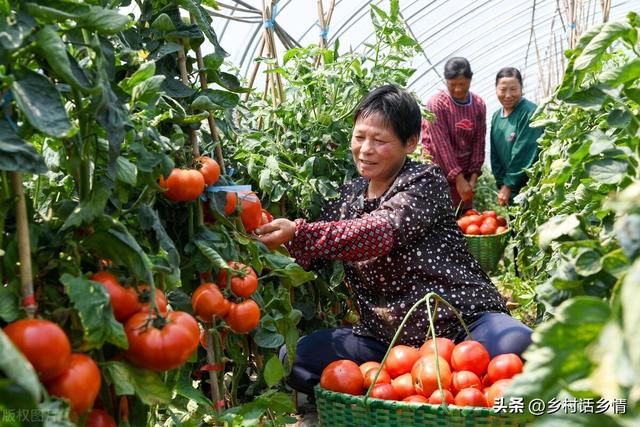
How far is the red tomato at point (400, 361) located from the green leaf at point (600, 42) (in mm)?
856

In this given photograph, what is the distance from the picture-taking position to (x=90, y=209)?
999mm

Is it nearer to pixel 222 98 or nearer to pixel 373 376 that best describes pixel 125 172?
pixel 222 98

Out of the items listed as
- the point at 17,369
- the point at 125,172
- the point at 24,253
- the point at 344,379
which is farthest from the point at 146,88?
the point at 344,379

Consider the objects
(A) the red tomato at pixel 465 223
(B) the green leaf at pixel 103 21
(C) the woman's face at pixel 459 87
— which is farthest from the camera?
(C) the woman's face at pixel 459 87

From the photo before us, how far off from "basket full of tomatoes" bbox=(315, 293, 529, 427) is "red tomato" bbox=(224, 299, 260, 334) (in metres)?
0.32

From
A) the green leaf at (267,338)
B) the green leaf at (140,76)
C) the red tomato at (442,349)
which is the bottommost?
the red tomato at (442,349)

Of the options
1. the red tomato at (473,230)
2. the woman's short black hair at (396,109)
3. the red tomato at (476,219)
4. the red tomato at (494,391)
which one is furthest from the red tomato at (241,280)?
the red tomato at (476,219)

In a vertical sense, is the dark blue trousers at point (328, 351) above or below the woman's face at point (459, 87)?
below

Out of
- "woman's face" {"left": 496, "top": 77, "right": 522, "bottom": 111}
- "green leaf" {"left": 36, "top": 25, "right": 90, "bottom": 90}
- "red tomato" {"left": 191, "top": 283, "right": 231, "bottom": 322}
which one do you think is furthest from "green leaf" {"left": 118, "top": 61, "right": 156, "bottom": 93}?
"woman's face" {"left": 496, "top": 77, "right": 522, "bottom": 111}

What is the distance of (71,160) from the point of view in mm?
1032

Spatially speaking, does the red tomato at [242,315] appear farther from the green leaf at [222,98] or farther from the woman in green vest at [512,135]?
the woman in green vest at [512,135]

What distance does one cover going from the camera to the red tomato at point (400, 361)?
5.70 feet

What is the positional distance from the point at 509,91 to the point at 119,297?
425 centimetres

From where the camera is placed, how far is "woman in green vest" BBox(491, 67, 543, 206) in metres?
4.67
